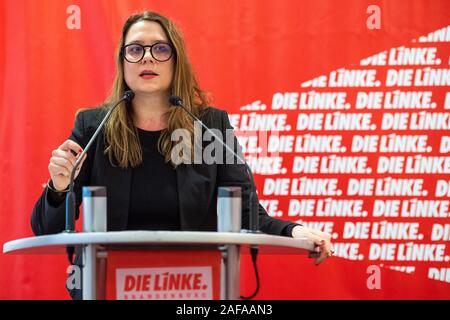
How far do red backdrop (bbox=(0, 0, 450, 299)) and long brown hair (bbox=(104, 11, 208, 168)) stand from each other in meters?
0.79

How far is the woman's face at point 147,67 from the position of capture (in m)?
2.75

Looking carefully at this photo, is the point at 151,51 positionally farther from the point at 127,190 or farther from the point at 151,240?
the point at 151,240

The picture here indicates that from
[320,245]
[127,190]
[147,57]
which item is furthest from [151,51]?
[320,245]

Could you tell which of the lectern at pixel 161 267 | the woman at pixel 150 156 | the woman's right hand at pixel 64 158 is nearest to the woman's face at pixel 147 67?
the woman at pixel 150 156

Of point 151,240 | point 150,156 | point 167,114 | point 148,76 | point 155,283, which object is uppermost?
point 148,76

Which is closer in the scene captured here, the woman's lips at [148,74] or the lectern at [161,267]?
the lectern at [161,267]

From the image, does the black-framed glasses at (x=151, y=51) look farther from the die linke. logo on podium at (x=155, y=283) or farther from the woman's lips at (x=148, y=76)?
the die linke. logo on podium at (x=155, y=283)

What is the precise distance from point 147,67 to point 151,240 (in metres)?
1.08

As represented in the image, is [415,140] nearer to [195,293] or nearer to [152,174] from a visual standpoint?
[152,174]

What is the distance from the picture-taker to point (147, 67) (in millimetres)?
2746

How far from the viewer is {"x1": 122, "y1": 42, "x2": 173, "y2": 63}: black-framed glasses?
9.07ft

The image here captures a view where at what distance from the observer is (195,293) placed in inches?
78.6

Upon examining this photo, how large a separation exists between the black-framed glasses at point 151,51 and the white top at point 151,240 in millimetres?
885
